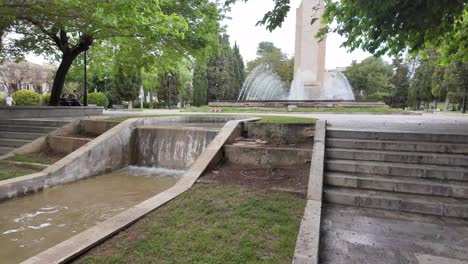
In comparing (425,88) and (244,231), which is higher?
(425,88)

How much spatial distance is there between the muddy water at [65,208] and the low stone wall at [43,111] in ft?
24.7

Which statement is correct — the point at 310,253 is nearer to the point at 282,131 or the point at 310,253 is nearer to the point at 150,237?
the point at 150,237

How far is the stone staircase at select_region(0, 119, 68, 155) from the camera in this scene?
31.7 ft

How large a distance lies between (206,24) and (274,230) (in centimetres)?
1011

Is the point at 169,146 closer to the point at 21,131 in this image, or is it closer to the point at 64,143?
the point at 64,143

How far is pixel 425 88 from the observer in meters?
43.8

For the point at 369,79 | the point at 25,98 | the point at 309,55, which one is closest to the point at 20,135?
the point at 25,98

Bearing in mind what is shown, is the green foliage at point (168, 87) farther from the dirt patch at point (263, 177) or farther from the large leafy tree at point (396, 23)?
the dirt patch at point (263, 177)

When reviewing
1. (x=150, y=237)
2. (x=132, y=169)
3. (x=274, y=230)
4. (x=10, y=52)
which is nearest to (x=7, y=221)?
(x=150, y=237)

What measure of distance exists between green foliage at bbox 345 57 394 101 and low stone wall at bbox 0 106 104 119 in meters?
43.6

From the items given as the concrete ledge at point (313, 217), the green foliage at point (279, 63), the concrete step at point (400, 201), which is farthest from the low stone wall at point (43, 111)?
the green foliage at point (279, 63)

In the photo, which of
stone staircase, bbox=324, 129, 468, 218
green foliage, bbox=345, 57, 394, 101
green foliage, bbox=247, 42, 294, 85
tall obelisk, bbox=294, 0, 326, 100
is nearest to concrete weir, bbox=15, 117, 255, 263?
stone staircase, bbox=324, 129, 468, 218

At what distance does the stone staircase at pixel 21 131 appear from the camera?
966cm

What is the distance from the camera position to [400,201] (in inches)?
184
